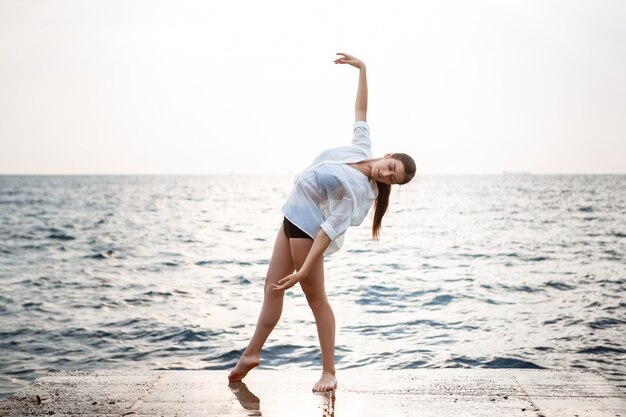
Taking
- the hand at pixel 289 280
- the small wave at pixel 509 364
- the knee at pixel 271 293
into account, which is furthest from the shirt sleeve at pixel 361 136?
the small wave at pixel 509 364

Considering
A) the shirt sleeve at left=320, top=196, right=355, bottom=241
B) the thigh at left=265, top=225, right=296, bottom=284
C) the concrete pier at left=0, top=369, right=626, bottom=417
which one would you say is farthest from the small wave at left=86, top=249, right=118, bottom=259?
the shirt sleeve at left=320, top=196, right=355, bottom=241

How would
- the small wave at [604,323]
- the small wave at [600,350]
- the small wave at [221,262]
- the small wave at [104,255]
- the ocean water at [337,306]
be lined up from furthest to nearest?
the small wave at [104,255] → the small wave at [221,262] → the small wave at [604,323] → the small wave at [600,350] → the ocean water at [337,306]

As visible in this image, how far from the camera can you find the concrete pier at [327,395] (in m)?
4.33

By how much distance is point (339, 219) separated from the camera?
14.3ft

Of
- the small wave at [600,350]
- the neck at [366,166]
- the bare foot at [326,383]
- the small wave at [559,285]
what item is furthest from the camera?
the small wave at [559,285]

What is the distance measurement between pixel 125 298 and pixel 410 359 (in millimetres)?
6974

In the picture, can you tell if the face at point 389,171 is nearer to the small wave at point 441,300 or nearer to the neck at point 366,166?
the neck at point 366,166

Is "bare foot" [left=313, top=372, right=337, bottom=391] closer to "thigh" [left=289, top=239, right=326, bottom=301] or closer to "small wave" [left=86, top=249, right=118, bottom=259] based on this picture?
"thigh" [left=289, top=239, right=326, bottom=301]

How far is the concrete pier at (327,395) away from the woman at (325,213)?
0.81 ft

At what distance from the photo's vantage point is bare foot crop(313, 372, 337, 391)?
4.79 meters

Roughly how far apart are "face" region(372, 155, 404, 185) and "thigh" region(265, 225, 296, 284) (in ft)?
2.64

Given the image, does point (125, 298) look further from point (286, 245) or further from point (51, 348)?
point (286, 245)

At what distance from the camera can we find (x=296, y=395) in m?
4.68

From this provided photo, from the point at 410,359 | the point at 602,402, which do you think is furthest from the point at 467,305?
the point at 602,402
